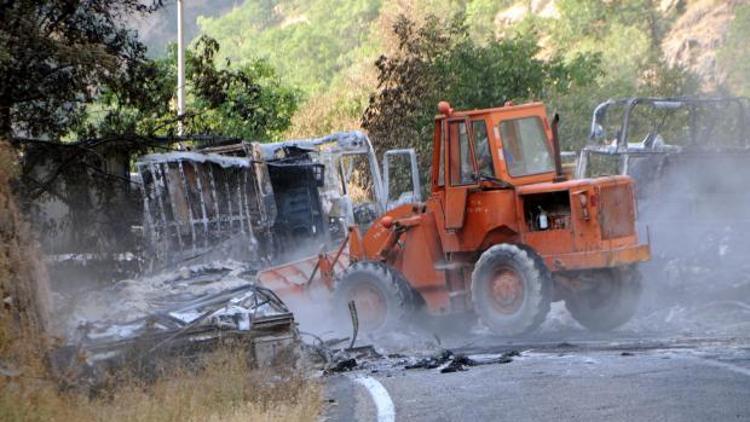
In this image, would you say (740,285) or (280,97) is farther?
(280,97)

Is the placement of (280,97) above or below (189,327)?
above

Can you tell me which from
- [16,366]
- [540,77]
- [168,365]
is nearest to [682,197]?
[168,365]

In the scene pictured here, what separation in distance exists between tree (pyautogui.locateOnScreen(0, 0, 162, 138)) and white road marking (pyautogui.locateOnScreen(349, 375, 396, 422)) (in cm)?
551

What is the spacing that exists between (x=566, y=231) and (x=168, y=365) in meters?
6.21

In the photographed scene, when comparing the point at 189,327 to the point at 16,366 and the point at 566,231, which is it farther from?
the point at 566,231

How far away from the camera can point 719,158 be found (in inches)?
795

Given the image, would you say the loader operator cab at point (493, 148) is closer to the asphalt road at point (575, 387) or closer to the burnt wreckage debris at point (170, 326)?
the asphalt road at point (575, 387)

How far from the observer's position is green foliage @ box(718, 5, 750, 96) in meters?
51.6

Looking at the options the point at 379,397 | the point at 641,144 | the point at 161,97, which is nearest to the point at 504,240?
the point at 641,144

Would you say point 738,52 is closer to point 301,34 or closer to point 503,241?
point 503,241

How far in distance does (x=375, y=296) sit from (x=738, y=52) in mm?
39566

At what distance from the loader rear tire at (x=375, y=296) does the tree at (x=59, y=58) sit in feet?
14.0

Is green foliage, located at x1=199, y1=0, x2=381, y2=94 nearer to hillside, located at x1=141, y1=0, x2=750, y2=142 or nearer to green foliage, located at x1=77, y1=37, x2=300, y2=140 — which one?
hillside, located at x1=141, y1=0, x2=750, y2=142

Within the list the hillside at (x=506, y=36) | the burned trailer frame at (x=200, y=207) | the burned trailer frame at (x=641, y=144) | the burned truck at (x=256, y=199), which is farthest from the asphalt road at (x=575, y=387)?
the hillside at (x=506, y=36)
